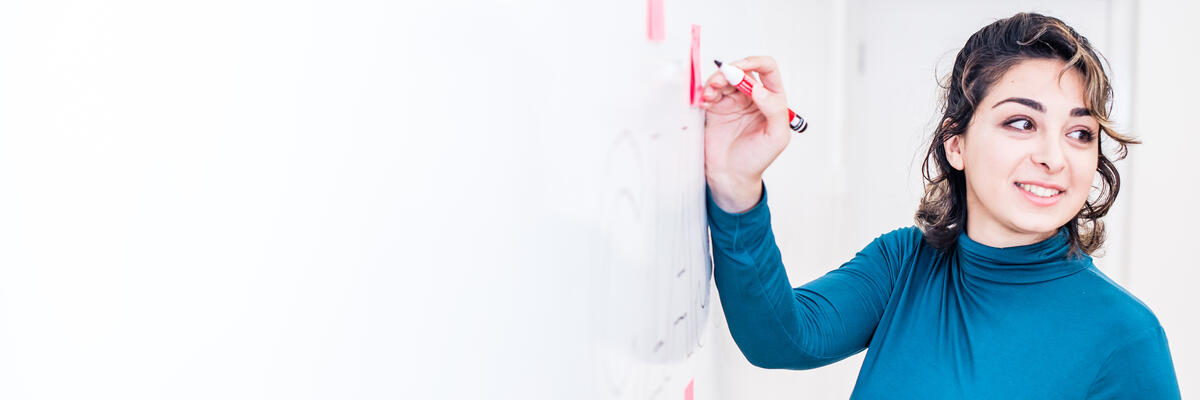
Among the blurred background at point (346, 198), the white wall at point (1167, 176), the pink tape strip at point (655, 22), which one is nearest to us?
the blurred background at point (346, 198)

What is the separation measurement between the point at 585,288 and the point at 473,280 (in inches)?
6.7

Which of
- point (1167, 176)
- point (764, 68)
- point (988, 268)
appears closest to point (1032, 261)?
point (988, 268)

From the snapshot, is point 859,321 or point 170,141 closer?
point 170,141

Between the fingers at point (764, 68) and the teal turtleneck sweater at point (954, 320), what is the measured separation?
130 mm

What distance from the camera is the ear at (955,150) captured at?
1078 mm

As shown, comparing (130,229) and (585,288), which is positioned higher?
(130,229)

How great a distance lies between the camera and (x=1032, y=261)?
99 cm

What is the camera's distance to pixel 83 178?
28 centimetres

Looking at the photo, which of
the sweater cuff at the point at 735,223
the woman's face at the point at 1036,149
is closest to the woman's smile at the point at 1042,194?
the woman's face at the point at 1036,149

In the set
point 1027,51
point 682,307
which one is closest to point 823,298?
point 682,307

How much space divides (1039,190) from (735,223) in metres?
0.34

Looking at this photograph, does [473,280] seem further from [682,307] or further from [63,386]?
[682,307]

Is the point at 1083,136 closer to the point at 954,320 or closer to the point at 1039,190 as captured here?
the point at 1039,190

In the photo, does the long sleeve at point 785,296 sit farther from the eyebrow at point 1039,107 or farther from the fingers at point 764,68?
the eyebrow at point 1039,107
